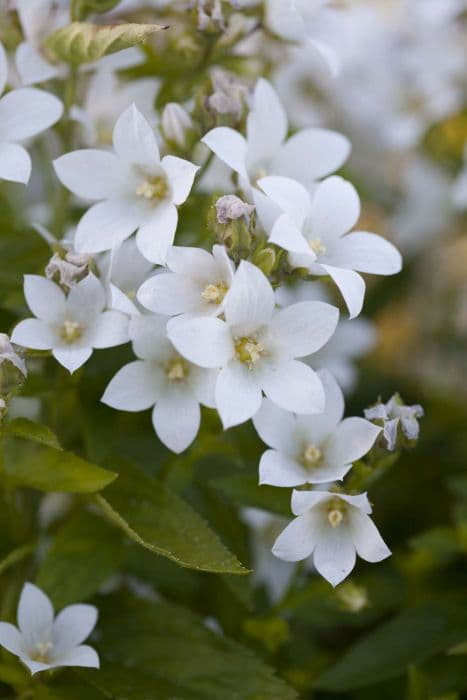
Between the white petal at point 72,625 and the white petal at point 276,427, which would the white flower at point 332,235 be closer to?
the white petal at point 276,427

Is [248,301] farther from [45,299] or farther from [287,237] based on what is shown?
[45,299]

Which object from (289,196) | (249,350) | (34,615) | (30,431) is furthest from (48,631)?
(289,196)

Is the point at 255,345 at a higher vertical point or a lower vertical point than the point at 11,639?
higher

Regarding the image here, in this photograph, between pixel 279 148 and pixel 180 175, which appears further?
pixel 279 148

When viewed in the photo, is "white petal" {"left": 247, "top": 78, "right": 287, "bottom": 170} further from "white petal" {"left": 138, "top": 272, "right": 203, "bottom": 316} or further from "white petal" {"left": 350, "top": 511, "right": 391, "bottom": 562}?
"white petal" {"left": 350, "top": 511, "right": 391, "bottom": 562}

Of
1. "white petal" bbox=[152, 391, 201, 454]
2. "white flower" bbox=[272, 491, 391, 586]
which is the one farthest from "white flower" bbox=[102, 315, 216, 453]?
"white flower" bbox=[272, 491, 391, 586]

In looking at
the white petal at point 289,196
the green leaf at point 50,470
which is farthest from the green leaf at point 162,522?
the white petal at point 289,196
